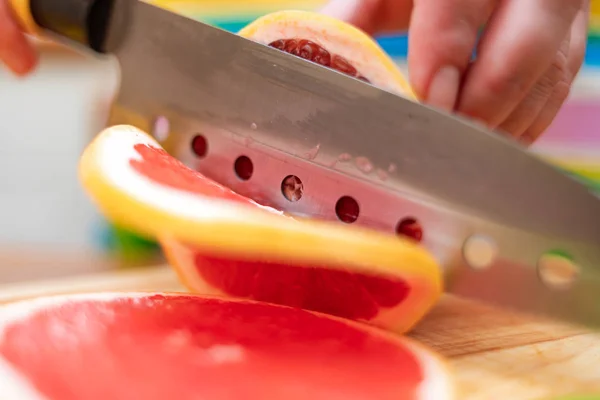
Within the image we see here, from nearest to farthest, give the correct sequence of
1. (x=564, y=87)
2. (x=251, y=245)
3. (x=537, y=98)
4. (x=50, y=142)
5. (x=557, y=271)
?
(x=251, y=245), (x=557, y=271), (x=537, y=98), (x=564, y=87), (x=50, y=142)

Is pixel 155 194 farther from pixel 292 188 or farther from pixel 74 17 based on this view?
pixel 74 17

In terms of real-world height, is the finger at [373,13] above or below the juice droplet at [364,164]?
above

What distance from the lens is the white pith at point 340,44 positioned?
1.02 meters

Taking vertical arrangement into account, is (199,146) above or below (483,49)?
below

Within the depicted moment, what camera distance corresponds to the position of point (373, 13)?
1592mm

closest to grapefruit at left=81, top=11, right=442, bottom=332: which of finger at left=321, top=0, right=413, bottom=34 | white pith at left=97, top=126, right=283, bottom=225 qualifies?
white pith at left=97, top=126, right=283, bottom=225

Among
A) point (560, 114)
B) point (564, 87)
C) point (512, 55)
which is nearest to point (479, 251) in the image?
point (512, 55)

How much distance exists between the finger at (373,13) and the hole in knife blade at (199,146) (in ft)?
2.21

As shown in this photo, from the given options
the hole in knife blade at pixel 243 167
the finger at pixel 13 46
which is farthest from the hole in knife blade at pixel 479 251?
the finger at pixel 13 46

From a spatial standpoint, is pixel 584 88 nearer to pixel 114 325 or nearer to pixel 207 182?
pixel 207 182

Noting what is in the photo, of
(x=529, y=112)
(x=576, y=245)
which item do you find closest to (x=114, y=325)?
(x=576, y=245)

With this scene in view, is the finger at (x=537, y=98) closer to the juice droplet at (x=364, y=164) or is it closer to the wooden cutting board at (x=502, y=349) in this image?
the wooden cutting board at (x=502, y=349)

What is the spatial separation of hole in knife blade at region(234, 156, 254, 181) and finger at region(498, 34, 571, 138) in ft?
1.65

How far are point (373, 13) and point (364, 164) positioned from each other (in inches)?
31.8
